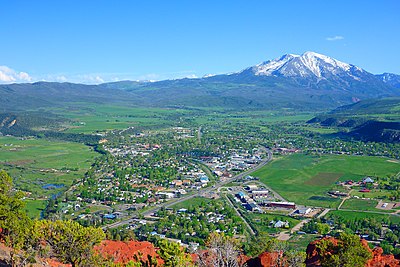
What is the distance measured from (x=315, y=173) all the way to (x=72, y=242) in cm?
6217

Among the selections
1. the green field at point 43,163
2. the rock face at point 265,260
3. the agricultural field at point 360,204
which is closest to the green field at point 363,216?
the agricultural field at point 360,204

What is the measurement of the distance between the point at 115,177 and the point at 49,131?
70949 millimetres

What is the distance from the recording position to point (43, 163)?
290ft

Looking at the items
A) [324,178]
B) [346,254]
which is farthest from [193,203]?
[346,254]

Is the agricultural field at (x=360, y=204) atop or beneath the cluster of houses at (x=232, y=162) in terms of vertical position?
beneath

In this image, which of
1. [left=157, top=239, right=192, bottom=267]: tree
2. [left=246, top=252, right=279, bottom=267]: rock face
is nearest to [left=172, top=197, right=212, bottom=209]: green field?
[left=246, top=252, right=279, bottom=267]: rock face

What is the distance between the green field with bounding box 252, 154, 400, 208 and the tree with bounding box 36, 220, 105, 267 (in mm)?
41804

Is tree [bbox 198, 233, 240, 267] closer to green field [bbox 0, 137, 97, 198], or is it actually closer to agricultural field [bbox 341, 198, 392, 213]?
agricultural field [bbox 341, 198, 392, 213]

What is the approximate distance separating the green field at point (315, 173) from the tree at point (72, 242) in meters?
41.8

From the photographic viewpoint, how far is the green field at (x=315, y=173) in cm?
6359

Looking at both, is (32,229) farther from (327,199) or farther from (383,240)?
(327,199)

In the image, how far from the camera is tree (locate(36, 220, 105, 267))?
2231 cm

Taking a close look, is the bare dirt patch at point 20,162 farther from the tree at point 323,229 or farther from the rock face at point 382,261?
the rock face at point 382,261

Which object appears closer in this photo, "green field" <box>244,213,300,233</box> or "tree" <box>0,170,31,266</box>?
"tree" <box>0,170,31,266</box>
